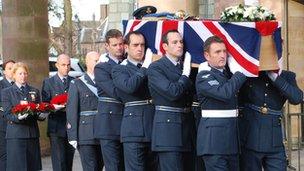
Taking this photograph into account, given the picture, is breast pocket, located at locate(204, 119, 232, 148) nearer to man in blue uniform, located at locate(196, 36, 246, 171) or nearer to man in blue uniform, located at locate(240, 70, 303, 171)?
man in blue uniform, located at locate(196, 36, 246, 171)

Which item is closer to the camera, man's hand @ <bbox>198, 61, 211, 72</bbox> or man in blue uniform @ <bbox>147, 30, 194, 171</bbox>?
man's hand @ <bbox>198, 61, 211, 72</bbox>

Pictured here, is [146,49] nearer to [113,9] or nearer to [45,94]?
[45,94]

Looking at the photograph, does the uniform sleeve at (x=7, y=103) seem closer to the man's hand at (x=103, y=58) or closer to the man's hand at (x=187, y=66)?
the man's hand at (x=103, y=58)

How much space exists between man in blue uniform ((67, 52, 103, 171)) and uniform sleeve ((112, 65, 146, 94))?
43.4 inches

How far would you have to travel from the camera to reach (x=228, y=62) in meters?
7.10

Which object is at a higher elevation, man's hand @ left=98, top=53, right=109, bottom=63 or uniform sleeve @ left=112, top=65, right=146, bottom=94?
man's hand @ left=98, top=53, right=109, bottom=63

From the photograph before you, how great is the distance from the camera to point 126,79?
758 centimetres

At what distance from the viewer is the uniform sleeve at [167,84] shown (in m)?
7.06

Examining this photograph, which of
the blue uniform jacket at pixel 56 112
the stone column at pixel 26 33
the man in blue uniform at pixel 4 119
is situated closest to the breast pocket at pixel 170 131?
the blue uniform jacket at pixel 56 112

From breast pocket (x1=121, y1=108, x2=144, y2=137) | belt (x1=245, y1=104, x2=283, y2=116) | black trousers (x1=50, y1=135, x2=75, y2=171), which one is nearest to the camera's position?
belt (x1=245, y1=104, x2=283, y2=116)

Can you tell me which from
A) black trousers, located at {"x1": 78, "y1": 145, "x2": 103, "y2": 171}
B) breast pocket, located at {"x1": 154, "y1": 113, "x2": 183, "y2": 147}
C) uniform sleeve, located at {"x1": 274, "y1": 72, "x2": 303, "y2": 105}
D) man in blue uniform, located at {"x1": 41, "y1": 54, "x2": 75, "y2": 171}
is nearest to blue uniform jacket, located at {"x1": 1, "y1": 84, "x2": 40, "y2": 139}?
man in blue uniform, located at {"x1": 41, "y1": 54, "x2": 75, "y2": 171}

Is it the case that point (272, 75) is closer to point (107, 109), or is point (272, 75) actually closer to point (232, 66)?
point (232, 66)

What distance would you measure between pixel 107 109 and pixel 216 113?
171cm

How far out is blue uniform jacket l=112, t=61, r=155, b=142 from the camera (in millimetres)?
7629
